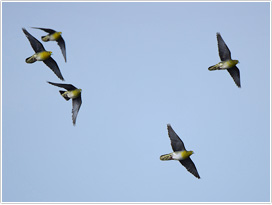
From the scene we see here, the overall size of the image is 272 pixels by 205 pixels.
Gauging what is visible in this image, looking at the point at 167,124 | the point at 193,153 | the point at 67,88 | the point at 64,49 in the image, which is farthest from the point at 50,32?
the point at 193,153

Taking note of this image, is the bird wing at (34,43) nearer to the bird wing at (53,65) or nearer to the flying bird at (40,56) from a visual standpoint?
the flying bird at (40,56)

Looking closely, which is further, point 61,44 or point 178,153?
point 61,44

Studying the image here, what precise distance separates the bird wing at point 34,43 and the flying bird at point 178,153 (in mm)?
8133

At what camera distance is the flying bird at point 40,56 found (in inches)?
1035

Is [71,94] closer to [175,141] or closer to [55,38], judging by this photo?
[55,38]

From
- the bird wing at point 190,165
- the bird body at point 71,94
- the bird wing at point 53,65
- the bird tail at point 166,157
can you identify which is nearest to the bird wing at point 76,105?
the bird body at point 71,94

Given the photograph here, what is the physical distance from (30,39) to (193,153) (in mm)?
10417

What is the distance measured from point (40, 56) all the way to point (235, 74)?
1083 cm

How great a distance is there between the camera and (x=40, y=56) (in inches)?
1045

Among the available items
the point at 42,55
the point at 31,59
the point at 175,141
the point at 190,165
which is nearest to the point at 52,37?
the point at 42,55

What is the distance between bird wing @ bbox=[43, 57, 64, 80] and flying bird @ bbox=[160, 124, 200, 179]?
7054 millimetres

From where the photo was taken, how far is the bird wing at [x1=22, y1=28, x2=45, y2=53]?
26125 millimetres

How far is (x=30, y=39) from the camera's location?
26219 mm

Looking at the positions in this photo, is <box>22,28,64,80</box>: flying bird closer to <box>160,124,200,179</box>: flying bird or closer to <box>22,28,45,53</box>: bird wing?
<box>22,28,45,53</box>: bird wing
